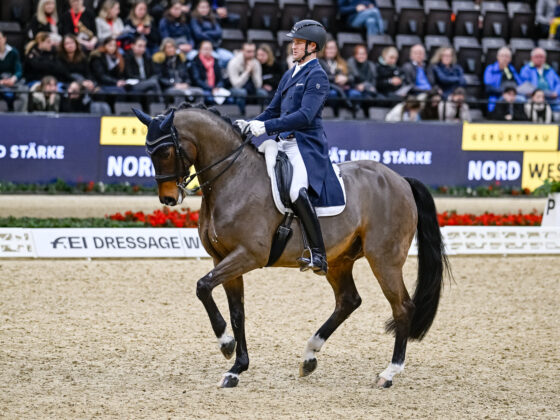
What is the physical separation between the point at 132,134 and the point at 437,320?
641cm

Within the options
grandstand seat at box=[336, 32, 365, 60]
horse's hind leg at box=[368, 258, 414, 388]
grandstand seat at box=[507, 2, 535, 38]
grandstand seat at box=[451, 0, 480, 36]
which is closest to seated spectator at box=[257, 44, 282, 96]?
grandstand seat at box=[336, 32, 365, 60]

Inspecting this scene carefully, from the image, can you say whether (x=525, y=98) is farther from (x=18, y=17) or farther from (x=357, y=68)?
(x=18, y=17)

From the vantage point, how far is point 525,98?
15523mm

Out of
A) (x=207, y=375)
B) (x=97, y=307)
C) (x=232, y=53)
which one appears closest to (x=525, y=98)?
(x=232, y=53)

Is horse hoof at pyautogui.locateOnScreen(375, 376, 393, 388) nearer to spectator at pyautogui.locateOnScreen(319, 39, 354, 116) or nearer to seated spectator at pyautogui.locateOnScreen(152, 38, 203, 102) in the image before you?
seated spectator at pyautogui.locateOnScreen(152, 38, 203, 102)

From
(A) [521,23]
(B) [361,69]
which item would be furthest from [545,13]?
(B) [361,69]

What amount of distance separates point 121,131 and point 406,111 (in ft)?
14.5

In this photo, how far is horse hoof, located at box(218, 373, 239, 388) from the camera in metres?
5.89

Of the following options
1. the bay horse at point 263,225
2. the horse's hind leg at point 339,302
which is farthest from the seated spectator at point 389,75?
the horse's hind leg at point 339,302

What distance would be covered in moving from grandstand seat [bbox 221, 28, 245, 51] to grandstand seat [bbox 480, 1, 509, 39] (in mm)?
5026

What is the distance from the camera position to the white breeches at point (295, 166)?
605 cm

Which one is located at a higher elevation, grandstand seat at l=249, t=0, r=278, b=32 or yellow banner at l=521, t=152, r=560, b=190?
grandstand seat at l=249, t=0, r=278, b=32

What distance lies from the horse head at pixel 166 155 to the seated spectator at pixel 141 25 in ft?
28.9

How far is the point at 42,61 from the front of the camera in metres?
13.5
